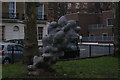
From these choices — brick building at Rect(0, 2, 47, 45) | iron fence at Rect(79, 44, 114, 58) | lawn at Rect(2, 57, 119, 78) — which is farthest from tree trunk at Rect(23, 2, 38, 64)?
brick building at Rect(0, 2, 47, 45)

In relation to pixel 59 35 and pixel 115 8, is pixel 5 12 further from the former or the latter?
pixel 59 35

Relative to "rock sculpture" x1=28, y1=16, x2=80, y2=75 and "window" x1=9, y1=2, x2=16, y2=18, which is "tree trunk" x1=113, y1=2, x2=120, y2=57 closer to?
"rock sculpture" x1=28, y1=16, x2=80, y2=75

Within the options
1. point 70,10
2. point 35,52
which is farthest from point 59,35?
point 70,10

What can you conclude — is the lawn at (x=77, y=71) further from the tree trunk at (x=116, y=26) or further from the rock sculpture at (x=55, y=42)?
the tree trunk at (x=116, y=26)

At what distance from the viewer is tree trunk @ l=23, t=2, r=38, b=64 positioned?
1323 centimetres

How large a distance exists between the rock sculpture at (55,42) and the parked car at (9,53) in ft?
21.9

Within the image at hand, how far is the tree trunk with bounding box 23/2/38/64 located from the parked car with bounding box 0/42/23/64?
8.39ft

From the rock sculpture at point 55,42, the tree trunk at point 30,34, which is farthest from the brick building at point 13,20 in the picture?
the rock sculpture at point 55,42

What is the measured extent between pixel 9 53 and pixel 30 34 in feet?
10.7

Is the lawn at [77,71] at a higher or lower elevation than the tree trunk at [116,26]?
lower

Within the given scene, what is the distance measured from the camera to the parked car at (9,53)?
616 inches

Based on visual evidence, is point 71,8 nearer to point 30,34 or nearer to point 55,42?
point 30,34

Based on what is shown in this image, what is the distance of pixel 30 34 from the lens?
13.3 m

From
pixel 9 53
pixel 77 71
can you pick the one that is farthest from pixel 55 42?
pixel 9 53
